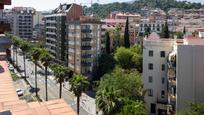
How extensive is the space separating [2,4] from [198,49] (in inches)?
1579

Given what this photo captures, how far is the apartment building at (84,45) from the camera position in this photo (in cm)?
9412

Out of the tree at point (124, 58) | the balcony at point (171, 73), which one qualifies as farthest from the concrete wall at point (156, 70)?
the tree at point (124, 58)

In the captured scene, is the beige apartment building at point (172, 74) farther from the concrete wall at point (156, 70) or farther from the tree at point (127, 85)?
the tree at point (127, 85)

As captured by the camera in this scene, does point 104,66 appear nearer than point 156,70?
No

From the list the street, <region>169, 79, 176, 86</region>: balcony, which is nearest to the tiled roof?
<region>169, 79, 176, 86</region>: balcony

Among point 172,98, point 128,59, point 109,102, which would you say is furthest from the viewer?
point 128,59

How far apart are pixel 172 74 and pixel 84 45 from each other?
4593 centimetres

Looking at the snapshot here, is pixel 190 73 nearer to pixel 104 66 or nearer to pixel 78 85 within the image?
pixel 78 85

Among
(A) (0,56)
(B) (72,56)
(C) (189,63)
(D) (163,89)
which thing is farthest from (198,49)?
(B) (72,56)

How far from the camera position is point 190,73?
48.2 metres

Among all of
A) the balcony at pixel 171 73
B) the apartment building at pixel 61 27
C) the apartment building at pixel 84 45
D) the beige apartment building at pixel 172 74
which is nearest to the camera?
the beige apartment building at pixel 172 74

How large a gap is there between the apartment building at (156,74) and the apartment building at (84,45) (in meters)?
37.2

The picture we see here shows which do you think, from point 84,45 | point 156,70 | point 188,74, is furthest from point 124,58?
point 188,74

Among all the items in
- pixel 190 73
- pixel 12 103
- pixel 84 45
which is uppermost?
pixel 12 103
